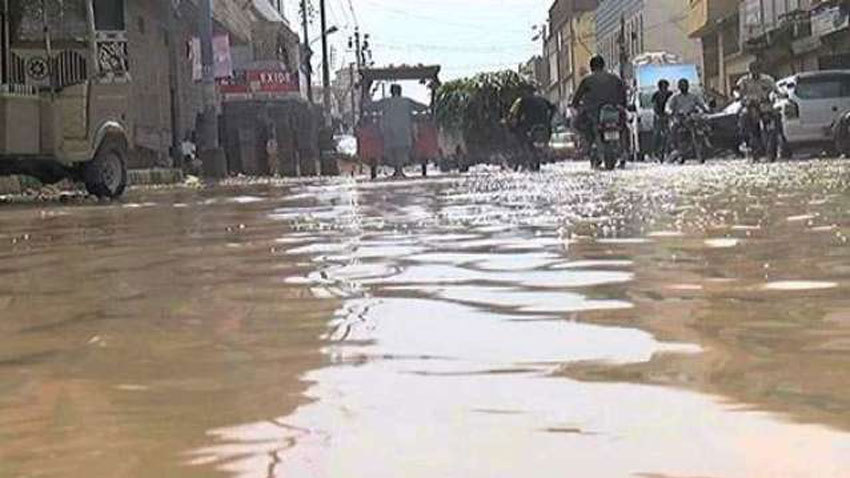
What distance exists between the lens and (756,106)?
21000mm

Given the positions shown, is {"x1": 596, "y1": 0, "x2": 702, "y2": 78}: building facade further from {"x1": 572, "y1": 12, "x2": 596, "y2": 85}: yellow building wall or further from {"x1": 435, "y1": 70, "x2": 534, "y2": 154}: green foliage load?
{"x1": 435, "y1": 70, "x2": 534, "y2": 154}: green foliage load

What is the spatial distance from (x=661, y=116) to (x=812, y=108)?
3.78 m

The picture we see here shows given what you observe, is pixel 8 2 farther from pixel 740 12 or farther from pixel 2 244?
pixel 740 12

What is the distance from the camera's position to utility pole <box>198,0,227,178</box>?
25562mm

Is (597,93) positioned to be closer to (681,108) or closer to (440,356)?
(681,108)

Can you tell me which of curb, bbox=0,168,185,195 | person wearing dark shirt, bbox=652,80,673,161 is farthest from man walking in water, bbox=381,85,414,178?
person wearing dark shirt, bbox=652,80,673,161

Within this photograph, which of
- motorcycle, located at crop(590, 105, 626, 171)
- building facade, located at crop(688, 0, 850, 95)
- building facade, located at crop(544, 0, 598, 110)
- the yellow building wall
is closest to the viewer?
motorcycle, located at crop(590, 105, 626, 171)

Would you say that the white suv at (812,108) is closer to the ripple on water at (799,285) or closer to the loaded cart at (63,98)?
the loaded cart at (63,98)

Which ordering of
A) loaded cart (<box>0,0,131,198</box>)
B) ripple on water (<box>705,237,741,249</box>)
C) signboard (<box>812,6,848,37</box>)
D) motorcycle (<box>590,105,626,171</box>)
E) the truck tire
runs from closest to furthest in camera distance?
1. ripple on water (<box>705,237,741,249</box>)
2. loaded cart (<box>0,0,131,198</box>)
3. motorcycle (<box>590,105,626,171</box>)
4. the truck tire
5. signboard (<box>812,6,848,37</box>)

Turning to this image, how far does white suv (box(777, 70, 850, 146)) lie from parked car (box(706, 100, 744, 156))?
237cm

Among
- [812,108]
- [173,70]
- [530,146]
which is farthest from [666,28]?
[812,108]

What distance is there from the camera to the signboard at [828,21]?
3441 centimetres

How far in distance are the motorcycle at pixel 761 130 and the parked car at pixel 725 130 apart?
168 centimetres

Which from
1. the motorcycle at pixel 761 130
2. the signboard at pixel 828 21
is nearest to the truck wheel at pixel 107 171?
the motorcycle at pixel 761 130
